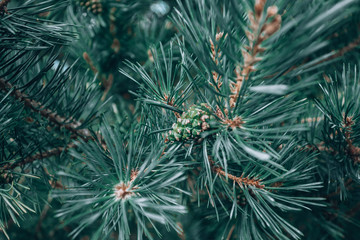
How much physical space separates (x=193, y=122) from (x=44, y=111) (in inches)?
11.3

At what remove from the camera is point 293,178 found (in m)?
0.40

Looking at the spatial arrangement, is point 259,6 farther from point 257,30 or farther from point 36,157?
point 36,157

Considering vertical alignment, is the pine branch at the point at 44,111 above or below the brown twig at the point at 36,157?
above

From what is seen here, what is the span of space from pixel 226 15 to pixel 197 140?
0.59 feet

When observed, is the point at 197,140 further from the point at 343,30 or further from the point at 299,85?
the point at 343,30

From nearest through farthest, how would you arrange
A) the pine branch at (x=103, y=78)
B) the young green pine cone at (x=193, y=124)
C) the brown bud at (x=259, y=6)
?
1. the brown bud at (x=259, y=6)
2. the young green pine cone at (x=193, y=124)
3. the pine branch at (x=103, y=78)

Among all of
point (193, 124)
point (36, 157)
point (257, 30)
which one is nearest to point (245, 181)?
point (193, 124)

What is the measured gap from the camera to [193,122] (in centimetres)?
35

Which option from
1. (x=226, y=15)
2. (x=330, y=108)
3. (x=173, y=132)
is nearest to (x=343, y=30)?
(x=330, y=108)

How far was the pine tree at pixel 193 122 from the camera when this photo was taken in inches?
10.8

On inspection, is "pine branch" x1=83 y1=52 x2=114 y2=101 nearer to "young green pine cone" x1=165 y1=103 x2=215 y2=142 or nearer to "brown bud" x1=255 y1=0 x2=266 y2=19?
"young green pine cone" x1=165 y1=103 x2=215 y2=142

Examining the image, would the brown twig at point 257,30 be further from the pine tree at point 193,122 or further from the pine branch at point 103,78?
the pine branch at point 103,78

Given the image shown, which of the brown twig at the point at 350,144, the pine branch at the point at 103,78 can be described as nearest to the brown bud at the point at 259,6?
the brown twig at the point at 350,144

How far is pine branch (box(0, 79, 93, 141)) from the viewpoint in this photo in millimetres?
417
